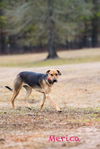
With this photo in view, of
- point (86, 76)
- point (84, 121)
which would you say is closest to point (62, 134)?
point (84, 121)

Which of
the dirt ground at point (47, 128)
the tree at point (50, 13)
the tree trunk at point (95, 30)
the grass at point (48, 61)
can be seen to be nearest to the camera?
the dirt ground at point (47, 128)

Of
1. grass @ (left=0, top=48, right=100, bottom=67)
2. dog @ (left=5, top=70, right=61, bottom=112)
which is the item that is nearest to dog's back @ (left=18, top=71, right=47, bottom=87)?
dog @ (left=5, top=70, right=61, bottom=112)

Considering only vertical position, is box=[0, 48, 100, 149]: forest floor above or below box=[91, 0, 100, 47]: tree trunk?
above

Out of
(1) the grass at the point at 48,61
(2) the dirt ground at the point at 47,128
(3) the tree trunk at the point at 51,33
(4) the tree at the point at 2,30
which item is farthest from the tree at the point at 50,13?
(2) the dirt ground at the point at 47,128

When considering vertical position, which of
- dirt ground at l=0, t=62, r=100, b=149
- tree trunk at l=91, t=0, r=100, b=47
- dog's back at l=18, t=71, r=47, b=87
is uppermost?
dog's back at l=18, t=71, r=47, b=87

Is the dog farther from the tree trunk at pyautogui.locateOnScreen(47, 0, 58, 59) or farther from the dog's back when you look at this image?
the tree trunk at pyautogui.locateOnScreen(47, 0, 58, 59)

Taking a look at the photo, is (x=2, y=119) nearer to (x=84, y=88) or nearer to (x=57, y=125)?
(x=57, y=125)

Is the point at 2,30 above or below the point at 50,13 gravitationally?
below

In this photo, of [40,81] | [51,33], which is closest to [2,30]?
[51,33]

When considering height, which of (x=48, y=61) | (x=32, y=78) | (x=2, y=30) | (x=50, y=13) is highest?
(x=32, y=78)

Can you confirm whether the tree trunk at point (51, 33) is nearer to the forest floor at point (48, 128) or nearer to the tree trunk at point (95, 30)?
the tree trunk at point (95, 30)

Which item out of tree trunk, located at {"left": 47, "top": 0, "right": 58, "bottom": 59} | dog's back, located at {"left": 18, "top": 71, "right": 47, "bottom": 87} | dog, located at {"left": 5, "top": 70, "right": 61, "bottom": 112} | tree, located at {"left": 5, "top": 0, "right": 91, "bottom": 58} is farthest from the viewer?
tree trunk, located at {"left": 47, "top": 0, "right": 58, "bottom": 59}

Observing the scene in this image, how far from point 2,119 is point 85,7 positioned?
1548 inches

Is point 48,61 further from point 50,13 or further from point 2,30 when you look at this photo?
point 2,30
